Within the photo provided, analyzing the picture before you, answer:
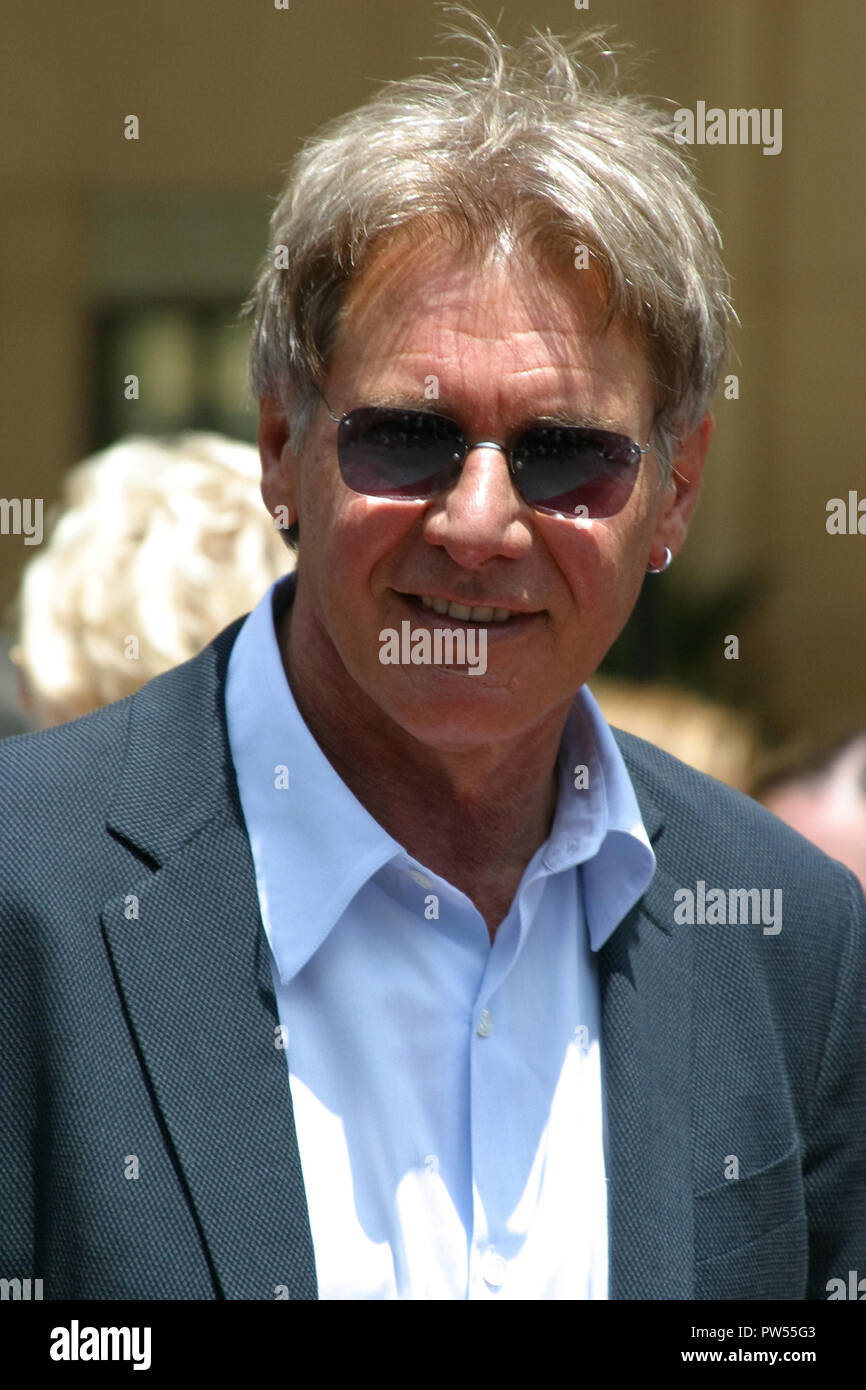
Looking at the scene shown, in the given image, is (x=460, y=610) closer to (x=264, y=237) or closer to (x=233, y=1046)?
(x=233, y=1046)

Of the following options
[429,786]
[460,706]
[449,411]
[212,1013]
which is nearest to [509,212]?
[449,411]

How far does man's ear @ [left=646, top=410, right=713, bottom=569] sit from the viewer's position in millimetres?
2295

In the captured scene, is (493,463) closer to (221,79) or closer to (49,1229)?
(49,1229)

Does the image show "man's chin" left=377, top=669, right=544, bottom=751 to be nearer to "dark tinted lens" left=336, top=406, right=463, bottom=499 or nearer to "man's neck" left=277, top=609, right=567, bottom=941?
"man's neck" left=277, top=609, right=567, bottom=941

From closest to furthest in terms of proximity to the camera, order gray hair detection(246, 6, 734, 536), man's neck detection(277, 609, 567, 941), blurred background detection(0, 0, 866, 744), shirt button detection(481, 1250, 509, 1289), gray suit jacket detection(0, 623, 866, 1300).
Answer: gray suit jacket detection(0, 623, 866, 1300) < shirt button detection(481, 1250, 509, 1289) < gray hair detection(246, 6, 734, 536) < man's neck detection(277, 609, 567, 941) < blurred background detection(0, 0, 866, 744)

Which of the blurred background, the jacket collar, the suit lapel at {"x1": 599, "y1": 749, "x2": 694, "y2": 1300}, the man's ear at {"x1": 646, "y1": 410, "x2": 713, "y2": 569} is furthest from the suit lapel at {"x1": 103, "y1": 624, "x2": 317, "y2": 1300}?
the blurred background

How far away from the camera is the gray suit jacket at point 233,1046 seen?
5.81ft

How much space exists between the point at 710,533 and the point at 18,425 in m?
4.10

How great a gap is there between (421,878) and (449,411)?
58 cm

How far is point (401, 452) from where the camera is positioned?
197cm

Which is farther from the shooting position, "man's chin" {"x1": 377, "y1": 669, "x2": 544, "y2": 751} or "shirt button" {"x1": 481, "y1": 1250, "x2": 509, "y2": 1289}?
"man's chin" {"x1": 377, "y1": 669, "x2": 544, "y2": 751}

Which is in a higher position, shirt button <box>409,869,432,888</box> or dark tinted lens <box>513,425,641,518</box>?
dark tinted lens <box>513,425,641,518</box>

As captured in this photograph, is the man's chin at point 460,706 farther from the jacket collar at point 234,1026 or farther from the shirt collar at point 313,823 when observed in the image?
the jacket collar at point 234,1026

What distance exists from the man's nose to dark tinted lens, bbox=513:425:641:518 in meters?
0.03
